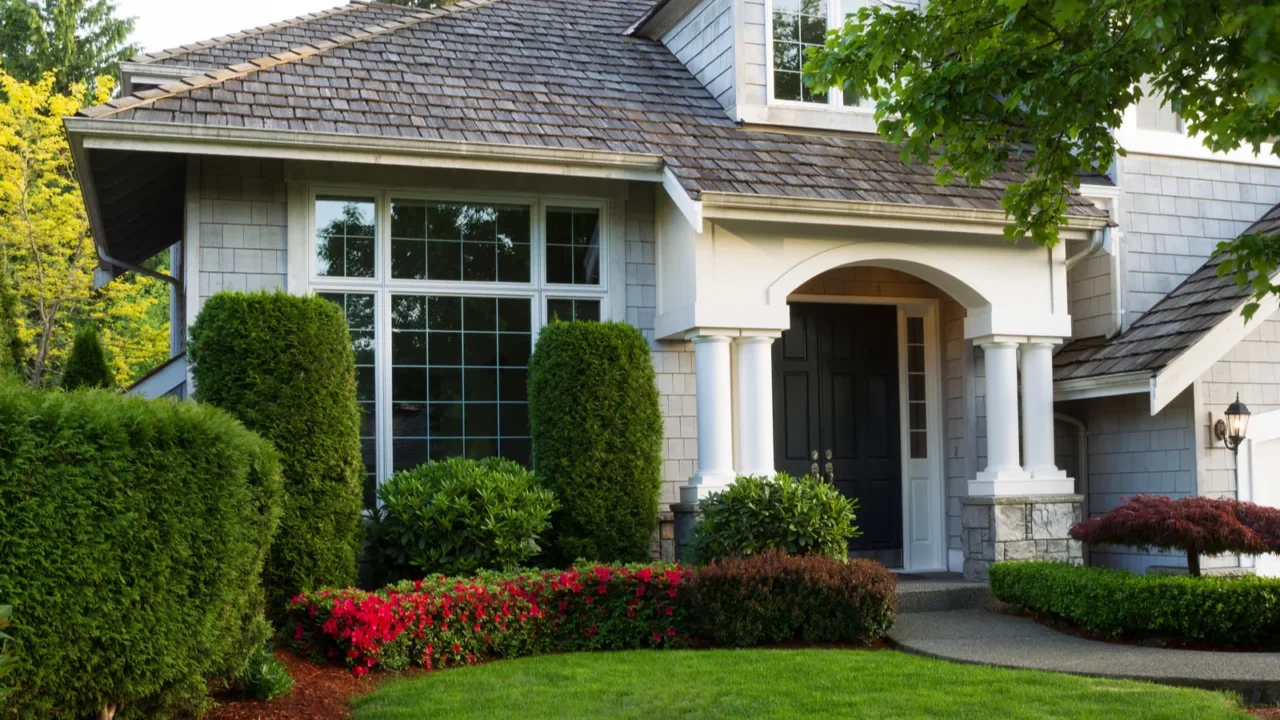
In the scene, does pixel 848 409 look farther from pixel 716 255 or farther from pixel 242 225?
pixel 242 225

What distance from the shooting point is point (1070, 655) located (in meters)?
7.48

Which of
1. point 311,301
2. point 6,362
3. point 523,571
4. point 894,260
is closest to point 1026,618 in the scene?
point 894,260

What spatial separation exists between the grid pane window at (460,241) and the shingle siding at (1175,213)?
547 cm

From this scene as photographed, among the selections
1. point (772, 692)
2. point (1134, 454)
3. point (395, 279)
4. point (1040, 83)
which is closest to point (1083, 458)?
point (1134, 454)

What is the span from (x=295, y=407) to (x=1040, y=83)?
4.78 metres

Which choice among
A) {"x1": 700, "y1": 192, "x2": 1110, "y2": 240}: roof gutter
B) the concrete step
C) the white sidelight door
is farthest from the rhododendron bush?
the white sidelight door

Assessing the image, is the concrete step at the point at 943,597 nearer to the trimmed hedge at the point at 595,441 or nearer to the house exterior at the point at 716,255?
the house exterior at the point at 716,255

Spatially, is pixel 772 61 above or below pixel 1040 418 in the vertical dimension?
above

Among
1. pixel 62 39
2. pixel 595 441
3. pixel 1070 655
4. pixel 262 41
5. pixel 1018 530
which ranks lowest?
pixel 1070 655

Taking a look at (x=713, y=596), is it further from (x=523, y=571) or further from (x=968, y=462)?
(x=968, y=462)

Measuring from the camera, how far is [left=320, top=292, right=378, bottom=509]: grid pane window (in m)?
9.32

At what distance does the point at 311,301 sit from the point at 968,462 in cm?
605

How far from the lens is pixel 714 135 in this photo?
399 inches

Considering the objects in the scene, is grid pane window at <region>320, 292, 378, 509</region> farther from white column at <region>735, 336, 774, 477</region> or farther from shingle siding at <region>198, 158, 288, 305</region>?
white column at <region>735, 336, 774, 477</region>
